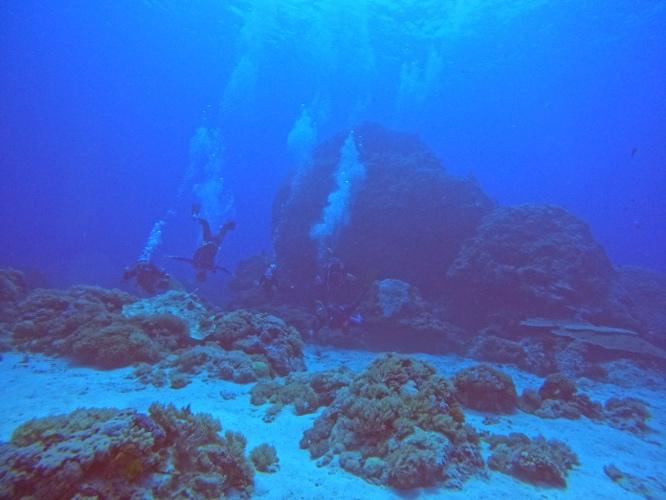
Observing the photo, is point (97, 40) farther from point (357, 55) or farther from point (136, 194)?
point (136, 194)

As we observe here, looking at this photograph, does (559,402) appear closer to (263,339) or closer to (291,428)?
(291,428)

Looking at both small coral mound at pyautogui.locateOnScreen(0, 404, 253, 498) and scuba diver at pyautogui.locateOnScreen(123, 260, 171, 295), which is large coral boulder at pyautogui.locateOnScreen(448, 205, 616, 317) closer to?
scuba diver at pyautogui.locateOnScreen(123, 260, 171, 295)

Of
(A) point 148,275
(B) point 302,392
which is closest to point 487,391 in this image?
(B) point 302,392

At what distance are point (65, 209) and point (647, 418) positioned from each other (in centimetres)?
11345

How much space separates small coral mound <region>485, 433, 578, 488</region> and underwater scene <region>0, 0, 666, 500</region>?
1.4 inches

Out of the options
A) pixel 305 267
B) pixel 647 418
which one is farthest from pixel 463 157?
pixel 647 418

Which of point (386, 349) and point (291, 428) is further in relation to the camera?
point (386, 349)

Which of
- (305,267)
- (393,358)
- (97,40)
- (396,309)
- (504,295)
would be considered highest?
(97,40)

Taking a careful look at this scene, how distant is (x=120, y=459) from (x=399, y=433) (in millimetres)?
3287

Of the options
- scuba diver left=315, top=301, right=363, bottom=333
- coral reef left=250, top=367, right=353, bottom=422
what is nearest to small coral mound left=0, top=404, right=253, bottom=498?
coral reef left=250, top=367, right=353, bottom=422

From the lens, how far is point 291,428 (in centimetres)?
605

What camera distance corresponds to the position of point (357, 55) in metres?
42.8

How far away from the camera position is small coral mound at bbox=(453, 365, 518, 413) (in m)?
7.43

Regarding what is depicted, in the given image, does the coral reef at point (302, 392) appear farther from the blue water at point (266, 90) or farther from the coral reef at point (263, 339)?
the blue water at point (266, 90)
